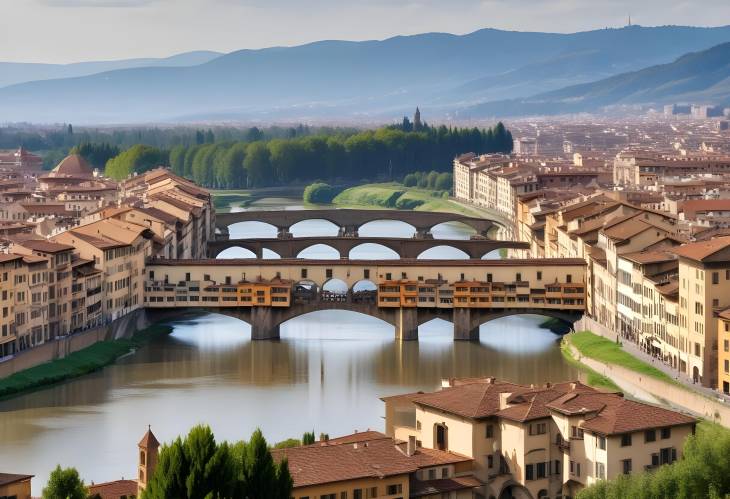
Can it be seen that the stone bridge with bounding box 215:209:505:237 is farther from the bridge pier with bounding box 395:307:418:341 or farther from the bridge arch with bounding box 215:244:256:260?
the bridge pier with bounding box 395:307:418:341

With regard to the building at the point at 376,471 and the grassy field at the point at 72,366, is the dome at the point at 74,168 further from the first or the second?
the building at the point at 376,471

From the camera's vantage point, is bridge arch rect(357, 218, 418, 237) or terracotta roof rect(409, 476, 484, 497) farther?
bridge arch rect(357, 218, 418, 237)

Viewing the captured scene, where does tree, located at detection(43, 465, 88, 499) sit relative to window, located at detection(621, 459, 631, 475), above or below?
above

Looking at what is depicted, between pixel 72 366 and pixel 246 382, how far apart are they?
4.48 metres

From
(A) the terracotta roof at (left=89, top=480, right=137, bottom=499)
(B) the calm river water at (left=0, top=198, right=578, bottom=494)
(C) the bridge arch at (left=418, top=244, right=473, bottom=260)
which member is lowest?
(B) the calm river water at (left=0, top=198, right=578, bottom=494)

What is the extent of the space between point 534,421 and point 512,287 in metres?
25.4

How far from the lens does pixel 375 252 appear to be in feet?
255

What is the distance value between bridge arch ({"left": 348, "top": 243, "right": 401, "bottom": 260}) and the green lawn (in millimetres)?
21598

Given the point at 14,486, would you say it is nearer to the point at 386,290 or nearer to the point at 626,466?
the point at 626,466

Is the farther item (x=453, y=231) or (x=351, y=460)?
(x=453, y=231)

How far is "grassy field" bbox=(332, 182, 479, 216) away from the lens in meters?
107

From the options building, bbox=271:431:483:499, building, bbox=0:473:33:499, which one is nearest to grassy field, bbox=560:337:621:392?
building, bbox=271:431:483:499

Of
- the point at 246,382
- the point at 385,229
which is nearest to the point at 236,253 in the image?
the point at 385,229

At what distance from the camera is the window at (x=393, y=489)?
2692 cm
